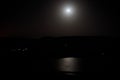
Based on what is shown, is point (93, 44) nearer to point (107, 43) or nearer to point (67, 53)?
point (107, 43)

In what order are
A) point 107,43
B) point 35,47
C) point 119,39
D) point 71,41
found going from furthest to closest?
point 71,41, point 119,39, point 107,43, point 35,47

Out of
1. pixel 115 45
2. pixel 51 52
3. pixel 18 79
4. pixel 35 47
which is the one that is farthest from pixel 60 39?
pixel 18 79

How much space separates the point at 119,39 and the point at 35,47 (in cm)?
4467

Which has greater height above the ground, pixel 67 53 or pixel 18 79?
pixel 18 79

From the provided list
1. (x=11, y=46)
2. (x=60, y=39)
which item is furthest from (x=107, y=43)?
(x=11, y=46)

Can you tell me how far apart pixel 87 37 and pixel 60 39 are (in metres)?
15.9

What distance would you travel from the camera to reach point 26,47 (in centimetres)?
8406

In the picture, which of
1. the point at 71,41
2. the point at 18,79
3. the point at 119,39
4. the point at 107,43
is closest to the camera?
the point at 18,79

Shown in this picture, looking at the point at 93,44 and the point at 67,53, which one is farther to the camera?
the point at 67,53

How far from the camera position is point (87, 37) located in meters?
103

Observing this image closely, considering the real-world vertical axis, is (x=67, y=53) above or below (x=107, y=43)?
below

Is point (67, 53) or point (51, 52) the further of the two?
point (67, 53)

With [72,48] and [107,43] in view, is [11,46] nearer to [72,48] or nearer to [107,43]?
[72,48]

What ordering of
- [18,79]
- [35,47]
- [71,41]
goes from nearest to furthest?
[18,79] → [35,47] → [71,41]
